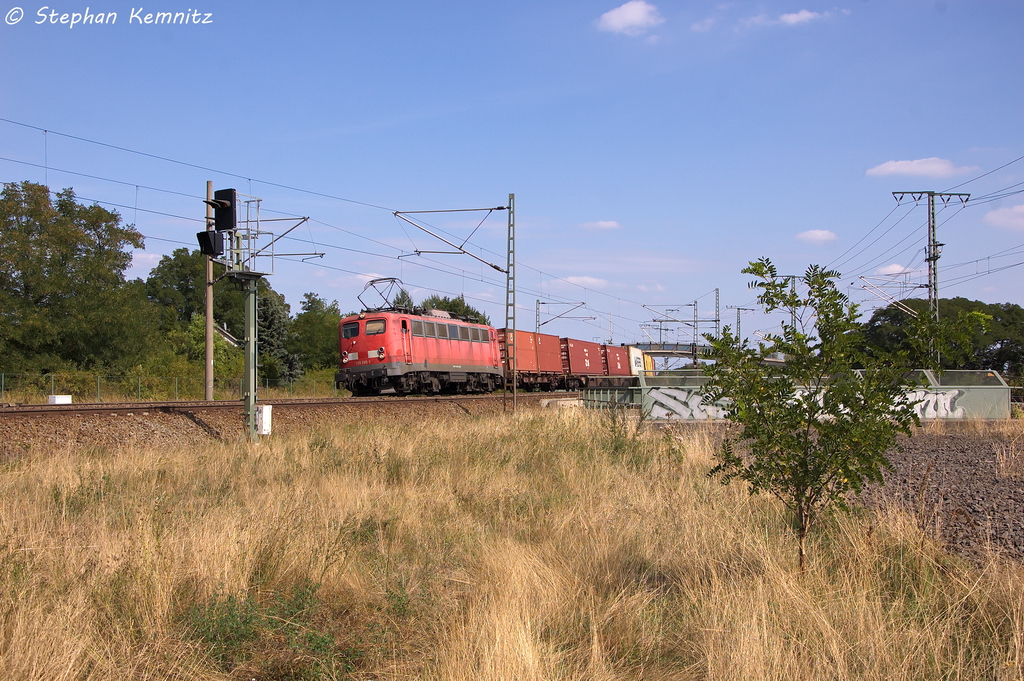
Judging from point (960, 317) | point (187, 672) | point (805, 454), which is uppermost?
point (960, 317)

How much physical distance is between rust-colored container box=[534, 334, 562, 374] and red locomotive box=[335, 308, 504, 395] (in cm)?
755

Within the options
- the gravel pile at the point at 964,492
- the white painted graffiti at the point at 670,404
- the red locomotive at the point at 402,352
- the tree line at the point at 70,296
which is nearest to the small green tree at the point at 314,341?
the tree line at the point at 70,296

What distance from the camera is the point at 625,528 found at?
697cm

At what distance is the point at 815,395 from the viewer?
523 centimetres

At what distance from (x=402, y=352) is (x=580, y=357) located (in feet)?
66.2

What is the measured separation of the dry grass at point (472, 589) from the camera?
4145mm

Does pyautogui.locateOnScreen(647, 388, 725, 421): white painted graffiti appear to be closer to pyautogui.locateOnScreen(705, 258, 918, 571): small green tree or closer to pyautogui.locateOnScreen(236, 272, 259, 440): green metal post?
pyautogui.locateOnScreen(236, 272, 259, 440): green metal post

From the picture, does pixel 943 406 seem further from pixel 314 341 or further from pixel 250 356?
pixel 314 341

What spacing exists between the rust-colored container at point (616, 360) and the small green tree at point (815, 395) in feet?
147

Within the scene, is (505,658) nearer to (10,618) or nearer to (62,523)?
(10,618)

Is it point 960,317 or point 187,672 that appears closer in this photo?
point 187,672

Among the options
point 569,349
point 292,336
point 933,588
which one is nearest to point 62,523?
point 933,588

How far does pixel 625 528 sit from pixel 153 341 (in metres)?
40.4

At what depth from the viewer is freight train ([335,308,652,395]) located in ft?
90.4
